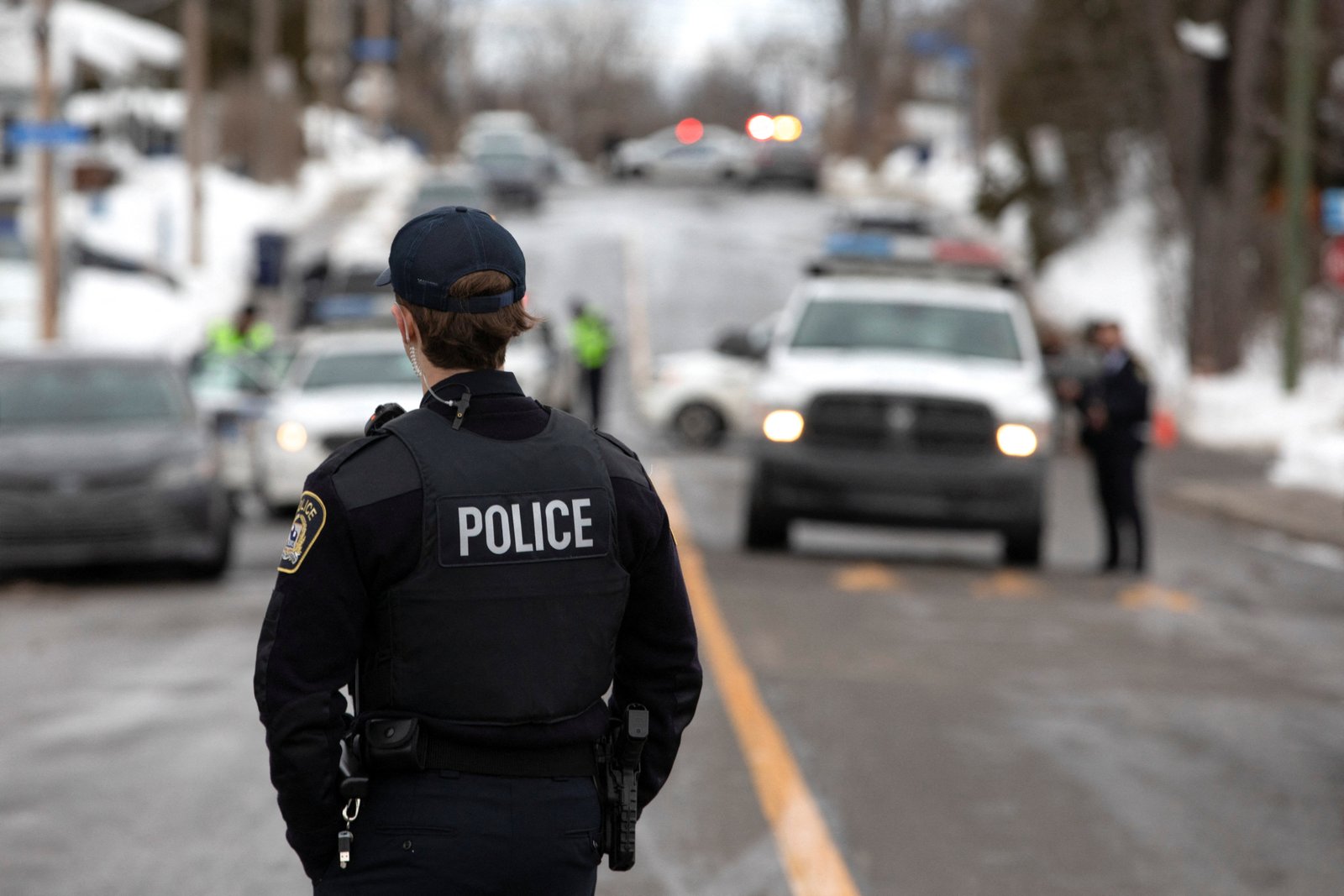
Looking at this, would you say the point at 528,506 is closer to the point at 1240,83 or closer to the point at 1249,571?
the point at 1249,571

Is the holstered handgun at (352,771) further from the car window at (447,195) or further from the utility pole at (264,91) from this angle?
the utility pole at (264,91)

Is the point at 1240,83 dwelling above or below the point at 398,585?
above

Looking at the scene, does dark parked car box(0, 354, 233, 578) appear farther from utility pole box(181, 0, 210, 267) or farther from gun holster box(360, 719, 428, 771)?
utility pole box(181, 0, 210, 267)

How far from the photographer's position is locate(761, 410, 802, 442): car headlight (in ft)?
50.9

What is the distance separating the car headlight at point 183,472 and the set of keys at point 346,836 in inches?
434

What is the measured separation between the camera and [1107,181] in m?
47.2

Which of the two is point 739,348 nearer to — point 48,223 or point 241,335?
point 241,335

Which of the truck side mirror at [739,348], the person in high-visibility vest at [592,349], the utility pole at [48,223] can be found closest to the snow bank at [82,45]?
the utility pole at [48,223]

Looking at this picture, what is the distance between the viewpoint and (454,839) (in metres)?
3.46

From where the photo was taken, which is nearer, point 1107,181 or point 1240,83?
point 1240,83

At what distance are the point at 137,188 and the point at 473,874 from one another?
4962cm

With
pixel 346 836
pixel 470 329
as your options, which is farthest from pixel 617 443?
pixel 346 836

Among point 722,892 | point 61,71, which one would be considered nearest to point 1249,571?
point 722,892

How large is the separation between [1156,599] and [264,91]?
4430 centimetres
